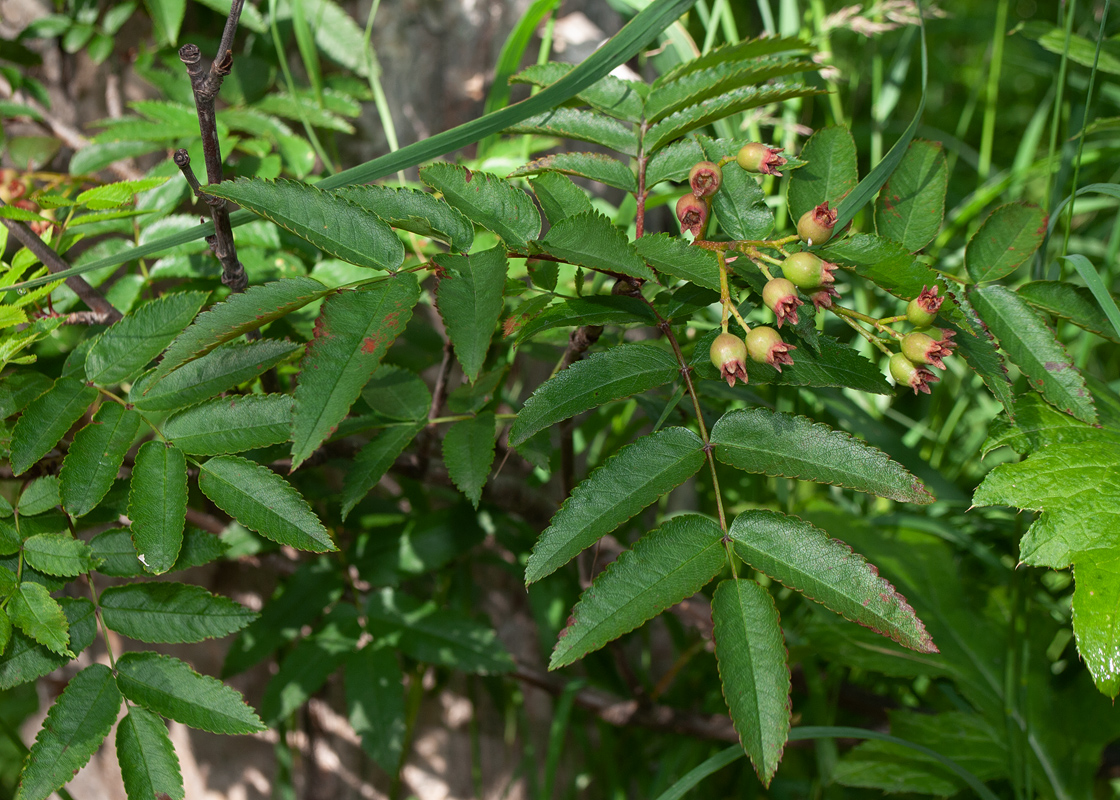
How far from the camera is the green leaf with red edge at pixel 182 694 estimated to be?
74cm

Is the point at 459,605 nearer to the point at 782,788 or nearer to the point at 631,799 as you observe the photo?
the point at 631,799

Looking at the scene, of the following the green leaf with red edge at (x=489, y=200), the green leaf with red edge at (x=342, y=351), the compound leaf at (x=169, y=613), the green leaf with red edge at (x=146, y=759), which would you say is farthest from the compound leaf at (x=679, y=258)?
the green leaf with red edge at (x=146, y=759)

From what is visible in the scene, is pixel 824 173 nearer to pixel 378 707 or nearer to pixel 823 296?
pixel 823 296

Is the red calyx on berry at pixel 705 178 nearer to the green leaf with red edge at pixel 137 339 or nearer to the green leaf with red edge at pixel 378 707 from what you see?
the green leaf with red edge at pixel 137 339

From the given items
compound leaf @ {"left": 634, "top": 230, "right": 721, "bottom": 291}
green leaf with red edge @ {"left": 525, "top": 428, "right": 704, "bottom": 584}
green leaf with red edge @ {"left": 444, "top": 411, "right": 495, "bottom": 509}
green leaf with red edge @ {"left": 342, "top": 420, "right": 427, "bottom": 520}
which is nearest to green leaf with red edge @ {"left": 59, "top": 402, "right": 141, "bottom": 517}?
green leaf with red edge @ {"left": 342, "top": 420, "right": 427, "bottom": 520}

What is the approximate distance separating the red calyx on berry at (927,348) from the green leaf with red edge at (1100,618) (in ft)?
0.85

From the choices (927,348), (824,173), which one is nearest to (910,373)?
(927,348)

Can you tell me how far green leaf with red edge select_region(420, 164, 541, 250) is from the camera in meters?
0.71

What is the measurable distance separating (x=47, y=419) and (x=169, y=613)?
0.79 feet

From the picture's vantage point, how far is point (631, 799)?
5.22ft

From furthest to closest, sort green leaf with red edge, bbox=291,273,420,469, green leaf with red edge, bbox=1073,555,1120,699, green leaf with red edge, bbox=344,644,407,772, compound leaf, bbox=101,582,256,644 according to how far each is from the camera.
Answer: green leaf with red edge, bbox=344,644,407,772 → compound leaf, bbox=101,582,256,644 → green leaf with red edge, bbox=1073,555,1120,699 → green leaf with red edge, bbox=291,273,420,469

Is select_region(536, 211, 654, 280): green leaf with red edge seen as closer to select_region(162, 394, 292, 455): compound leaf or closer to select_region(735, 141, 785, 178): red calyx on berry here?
select_region(735, 141, 785, 178): red calyx on berry

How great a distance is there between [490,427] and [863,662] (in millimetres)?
752

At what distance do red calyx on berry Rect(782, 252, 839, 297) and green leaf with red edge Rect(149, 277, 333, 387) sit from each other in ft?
1.35
